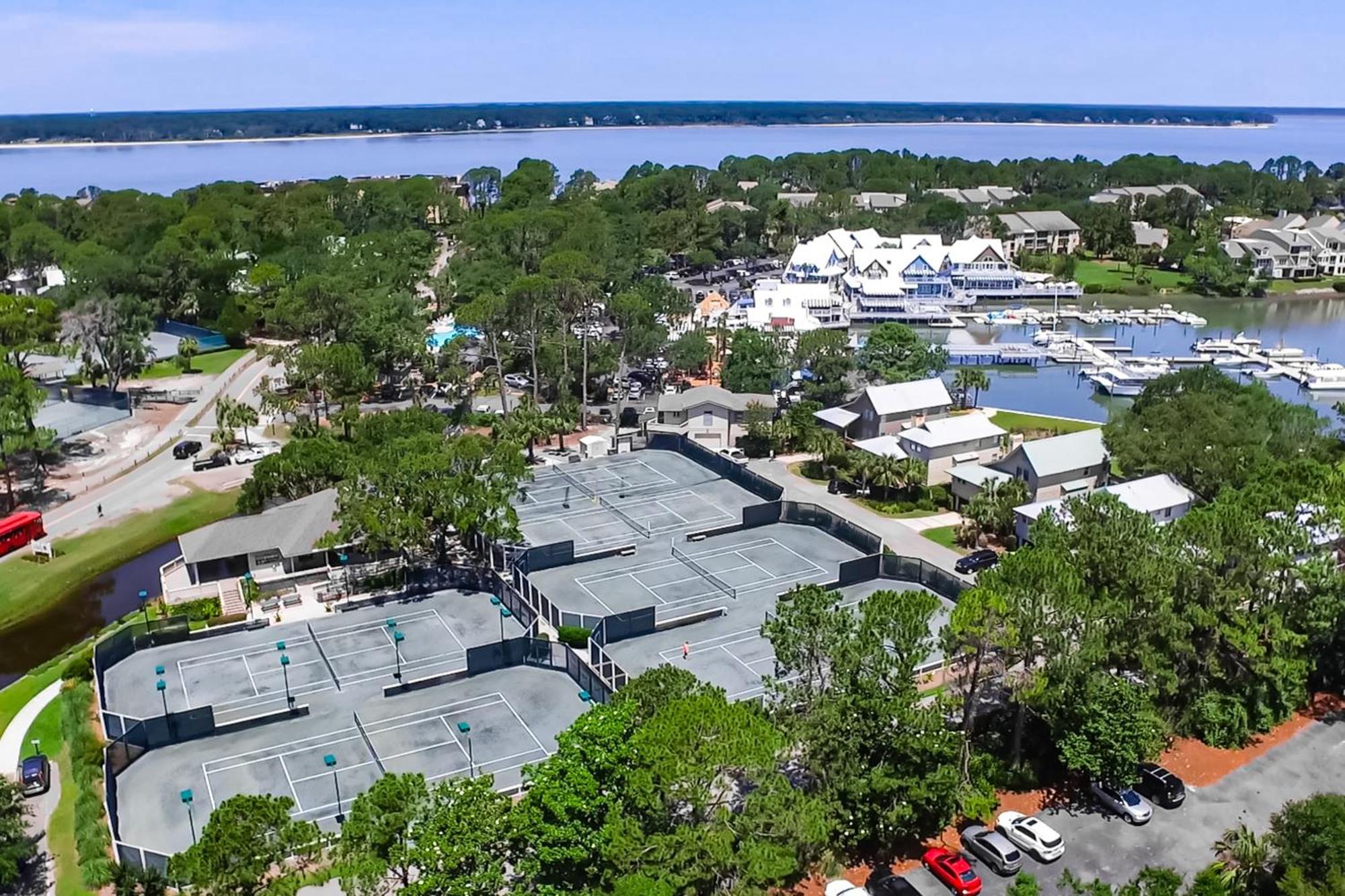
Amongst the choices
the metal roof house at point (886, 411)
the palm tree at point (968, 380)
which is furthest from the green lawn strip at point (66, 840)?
the palm tree at point (968, 380)

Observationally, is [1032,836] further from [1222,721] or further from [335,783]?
[335,783]

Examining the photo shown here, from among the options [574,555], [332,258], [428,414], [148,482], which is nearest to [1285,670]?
[574,555]

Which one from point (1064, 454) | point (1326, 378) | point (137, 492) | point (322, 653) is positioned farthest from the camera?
point (1326, 378)

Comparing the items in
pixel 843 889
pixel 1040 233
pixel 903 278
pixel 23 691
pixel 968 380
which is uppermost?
pixel 1040 233

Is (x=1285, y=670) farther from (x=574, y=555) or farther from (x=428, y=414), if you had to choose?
(x=428, y=414)

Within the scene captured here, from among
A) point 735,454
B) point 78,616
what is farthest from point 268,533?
point 735,454
